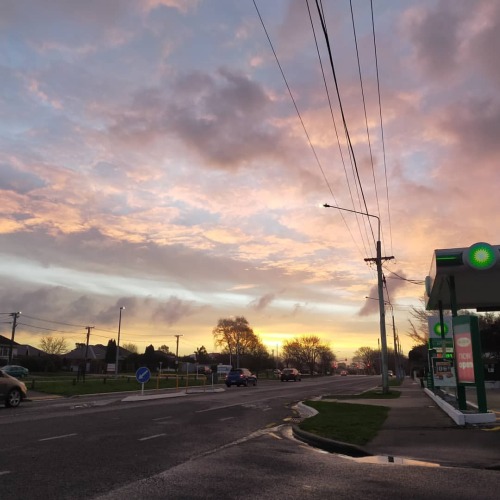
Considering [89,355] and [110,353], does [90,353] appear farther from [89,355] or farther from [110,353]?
[110,353]

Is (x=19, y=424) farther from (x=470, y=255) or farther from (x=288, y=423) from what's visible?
(x=470, y=255)

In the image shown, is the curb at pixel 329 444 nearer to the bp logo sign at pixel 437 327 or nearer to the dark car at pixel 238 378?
the bp logo sign at pixel 437 327

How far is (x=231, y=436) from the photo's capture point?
11.5m

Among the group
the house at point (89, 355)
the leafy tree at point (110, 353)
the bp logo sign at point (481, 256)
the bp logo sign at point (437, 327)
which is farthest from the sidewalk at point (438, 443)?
the leafy tree at point (110, 353)

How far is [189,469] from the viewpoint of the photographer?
295 inches

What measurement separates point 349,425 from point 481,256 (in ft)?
17.3

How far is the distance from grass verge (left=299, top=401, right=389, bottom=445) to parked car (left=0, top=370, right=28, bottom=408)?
11189 millimetres

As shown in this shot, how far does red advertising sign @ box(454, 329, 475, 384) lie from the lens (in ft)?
41.7

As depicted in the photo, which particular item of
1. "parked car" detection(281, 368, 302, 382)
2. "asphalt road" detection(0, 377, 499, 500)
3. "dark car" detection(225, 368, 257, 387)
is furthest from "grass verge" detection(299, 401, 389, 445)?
"parked car" detection(281, 368, 302, 382)

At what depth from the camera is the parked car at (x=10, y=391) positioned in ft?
58.6

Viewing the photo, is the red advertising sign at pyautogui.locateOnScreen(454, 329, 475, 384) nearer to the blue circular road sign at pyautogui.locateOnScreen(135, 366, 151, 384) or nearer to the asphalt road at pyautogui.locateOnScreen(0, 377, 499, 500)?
the asphalt road at pyautogui.locateOnScreen(0, 377, 499, 500)

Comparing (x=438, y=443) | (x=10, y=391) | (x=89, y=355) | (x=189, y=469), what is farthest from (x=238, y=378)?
(x=89, y=355)

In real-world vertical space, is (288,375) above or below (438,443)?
above

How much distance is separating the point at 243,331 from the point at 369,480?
12024 centimetres
